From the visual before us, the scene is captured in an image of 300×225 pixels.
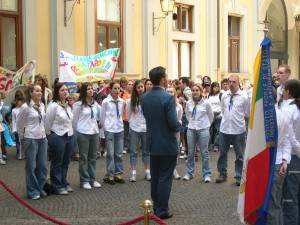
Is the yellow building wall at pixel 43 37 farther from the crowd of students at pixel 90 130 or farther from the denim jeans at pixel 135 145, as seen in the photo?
the denim jeans at pixel 135 145

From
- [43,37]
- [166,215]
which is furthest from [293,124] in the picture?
[43,37]

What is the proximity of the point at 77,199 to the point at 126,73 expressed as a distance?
29.9 feet

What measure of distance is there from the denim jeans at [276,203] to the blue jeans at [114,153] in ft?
13.8

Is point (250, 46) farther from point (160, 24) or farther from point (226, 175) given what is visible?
point (226, 175)

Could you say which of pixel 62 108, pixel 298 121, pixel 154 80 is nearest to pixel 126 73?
pixel 62 108

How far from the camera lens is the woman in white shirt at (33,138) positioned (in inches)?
320

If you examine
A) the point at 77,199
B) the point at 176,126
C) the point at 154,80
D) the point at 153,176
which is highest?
the point at 154,80

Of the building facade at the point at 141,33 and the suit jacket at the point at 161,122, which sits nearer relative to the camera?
the suit jacket at the point at 161,122

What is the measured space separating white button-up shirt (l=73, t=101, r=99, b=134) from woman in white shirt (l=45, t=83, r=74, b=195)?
0.33m

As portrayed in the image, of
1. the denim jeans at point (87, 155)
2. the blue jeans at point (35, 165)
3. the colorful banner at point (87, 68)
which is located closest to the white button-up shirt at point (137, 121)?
the denim jeans at point (87, 155)

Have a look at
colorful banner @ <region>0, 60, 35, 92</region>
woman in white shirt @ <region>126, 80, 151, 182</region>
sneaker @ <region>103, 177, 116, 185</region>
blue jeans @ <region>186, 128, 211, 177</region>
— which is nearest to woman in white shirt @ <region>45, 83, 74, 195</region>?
sneaker @ <region>103, 177, 116, 185</region>

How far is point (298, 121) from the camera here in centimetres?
582

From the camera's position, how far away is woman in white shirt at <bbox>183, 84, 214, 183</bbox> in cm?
960

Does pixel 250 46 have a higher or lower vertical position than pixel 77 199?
higher
